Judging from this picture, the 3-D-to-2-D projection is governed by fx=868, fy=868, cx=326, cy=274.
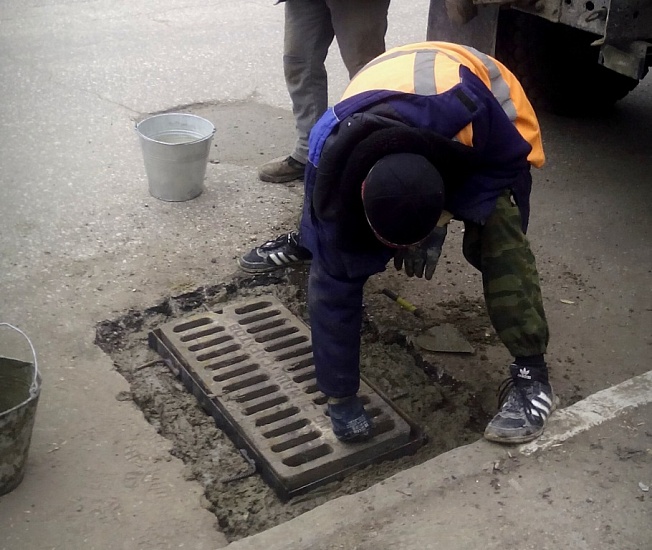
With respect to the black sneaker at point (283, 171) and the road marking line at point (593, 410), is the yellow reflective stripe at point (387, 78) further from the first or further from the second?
the black sneaker at point (283, 171)

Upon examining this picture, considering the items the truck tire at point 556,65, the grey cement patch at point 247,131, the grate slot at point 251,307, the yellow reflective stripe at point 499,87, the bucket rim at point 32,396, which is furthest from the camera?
the truck tire at point 556,65

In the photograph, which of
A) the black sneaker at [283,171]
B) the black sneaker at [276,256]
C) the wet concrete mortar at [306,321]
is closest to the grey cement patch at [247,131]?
the black sneaker at [283,171]

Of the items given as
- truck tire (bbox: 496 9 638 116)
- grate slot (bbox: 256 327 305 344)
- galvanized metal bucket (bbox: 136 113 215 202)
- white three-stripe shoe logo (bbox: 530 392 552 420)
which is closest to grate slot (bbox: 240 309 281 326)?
grate slot (bbox: 256 327 305 344)

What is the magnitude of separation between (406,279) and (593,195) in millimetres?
1271

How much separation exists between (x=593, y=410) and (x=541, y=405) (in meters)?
0.17

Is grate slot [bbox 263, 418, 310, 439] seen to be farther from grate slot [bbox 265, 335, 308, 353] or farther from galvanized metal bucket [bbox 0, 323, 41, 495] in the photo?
galvanized metal bucket [bbox 0, 323, 41, 495]

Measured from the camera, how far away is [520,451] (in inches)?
96.4

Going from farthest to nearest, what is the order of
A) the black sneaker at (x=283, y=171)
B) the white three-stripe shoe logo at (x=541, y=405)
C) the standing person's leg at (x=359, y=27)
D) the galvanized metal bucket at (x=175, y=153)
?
1. the black sneaker at (x=283, y=171)
2. the galvanized metal bucket at (x=175, y=153)
3. the standing person's leg at (x=359, y=27)
4. the white three-stripe shoe logo at (x=541, y=405)

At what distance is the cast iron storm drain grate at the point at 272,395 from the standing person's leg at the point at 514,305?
0.32 metres

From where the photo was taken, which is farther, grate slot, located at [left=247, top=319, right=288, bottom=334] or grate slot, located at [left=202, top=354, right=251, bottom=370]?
grate slot, located at [left=247, top=319, right=288, bottom=334]

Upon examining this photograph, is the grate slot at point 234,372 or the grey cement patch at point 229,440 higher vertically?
the grate slot at point 234,372

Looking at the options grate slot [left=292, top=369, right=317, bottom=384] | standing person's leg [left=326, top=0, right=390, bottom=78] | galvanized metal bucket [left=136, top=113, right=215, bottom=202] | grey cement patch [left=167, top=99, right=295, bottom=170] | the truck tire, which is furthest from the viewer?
the truck tire

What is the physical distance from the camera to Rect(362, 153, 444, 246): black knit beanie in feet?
6.65

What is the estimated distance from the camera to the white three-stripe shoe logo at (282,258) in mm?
3436
